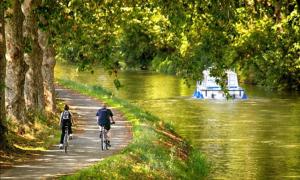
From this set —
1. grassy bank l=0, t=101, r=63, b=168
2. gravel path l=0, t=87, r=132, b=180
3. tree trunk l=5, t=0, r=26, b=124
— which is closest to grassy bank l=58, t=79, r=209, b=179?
gravel path l=0, t=87, r=132, b=180

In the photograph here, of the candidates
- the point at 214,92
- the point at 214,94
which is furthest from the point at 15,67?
the point at 214,92

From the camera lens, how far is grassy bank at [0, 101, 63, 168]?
78.4 feet

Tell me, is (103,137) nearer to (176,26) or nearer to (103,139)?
(103,139)

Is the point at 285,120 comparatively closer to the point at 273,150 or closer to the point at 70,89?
the point at 273,150

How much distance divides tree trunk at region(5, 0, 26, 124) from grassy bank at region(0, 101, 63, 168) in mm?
597

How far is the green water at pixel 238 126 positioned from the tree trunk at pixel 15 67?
27.3 feet

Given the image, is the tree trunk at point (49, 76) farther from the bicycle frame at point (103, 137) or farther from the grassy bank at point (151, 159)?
the bicycle frame at point (103, 137)

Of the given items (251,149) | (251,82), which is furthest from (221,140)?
(251,82)

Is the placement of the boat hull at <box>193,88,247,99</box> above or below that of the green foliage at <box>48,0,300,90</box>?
below

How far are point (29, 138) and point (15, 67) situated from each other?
2785mm

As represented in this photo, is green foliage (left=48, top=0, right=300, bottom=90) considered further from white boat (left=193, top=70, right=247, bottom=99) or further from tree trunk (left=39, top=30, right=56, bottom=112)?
white boat (left=193, top=70, right=247, bottom=99)

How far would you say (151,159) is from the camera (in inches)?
1067

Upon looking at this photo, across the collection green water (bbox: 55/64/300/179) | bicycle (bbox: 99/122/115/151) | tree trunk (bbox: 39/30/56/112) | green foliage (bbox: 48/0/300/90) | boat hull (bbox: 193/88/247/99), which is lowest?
green water (bbox: 55/64/300/179)

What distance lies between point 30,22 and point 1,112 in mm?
7826
